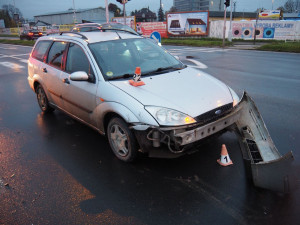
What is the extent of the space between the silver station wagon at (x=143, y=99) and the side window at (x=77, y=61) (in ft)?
0.05

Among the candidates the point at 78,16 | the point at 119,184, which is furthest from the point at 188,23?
the point at 78,16

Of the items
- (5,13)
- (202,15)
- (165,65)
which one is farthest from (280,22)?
(5,13)

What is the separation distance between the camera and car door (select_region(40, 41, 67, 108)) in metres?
4.89

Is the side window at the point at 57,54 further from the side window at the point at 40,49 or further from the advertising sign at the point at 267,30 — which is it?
the advertising sign at the point at 267,30

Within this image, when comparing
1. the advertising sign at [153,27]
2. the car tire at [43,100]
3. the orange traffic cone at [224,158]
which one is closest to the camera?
the orange traffic cone at [224,158]

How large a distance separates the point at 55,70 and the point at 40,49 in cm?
119

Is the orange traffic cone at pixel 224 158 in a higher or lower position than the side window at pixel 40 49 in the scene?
lower

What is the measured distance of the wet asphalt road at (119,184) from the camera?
9.14 ft

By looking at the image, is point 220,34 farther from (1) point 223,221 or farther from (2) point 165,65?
(1) point 223,221

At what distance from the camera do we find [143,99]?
3.42 m

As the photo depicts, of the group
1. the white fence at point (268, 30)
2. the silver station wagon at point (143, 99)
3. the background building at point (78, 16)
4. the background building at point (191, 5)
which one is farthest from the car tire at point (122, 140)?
the background building at point (191, 5)

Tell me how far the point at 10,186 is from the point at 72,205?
102 centimetres

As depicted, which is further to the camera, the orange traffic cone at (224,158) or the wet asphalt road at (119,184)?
the orange traffic cone at (224,158)

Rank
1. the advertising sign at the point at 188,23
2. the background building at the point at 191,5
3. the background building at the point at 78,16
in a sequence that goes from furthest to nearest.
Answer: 1. the background building at the point at 191,5
2. the background building at the point at 78,16
3. the advertising sign at the point at 188,23
